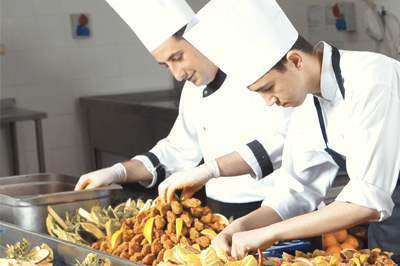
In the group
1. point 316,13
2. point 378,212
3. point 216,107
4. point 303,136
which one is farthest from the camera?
point 316,13

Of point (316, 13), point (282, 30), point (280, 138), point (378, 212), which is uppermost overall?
point (316, 13)

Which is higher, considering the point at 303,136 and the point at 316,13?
the point at 316,13

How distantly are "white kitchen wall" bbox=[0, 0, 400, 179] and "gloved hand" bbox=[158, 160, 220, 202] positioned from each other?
246 centimetres

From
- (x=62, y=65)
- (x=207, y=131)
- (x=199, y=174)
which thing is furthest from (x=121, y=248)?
(x=62, y=65)

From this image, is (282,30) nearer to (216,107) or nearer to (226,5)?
(226,5)

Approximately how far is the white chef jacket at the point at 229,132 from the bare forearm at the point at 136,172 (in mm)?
18

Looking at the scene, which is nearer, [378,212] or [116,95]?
[378,212]

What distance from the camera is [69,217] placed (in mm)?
1757

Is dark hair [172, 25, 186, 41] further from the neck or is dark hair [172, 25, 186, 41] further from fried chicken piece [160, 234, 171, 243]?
fried chicken piece [160, 234, 171, 243]

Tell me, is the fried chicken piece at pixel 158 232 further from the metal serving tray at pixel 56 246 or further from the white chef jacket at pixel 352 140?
the white chef jacket at pixel 352 140

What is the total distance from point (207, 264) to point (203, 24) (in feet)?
2.10

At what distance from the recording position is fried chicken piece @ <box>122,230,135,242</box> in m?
1.52

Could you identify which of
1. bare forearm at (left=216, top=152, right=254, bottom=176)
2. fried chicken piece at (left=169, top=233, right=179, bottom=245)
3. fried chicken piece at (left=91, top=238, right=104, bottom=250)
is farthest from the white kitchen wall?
fried chicken piece at (left=169, top=233, right=179, bottom=245)

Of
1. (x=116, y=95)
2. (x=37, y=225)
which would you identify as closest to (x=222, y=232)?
(x=37, y=225)
